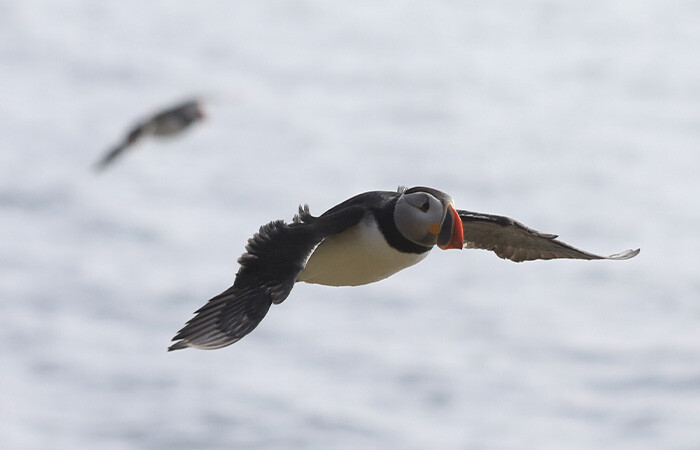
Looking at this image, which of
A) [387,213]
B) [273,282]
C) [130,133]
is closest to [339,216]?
[387,213]

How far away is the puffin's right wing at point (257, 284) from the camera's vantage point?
7.96m

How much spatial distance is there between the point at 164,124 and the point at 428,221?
19.8 feet

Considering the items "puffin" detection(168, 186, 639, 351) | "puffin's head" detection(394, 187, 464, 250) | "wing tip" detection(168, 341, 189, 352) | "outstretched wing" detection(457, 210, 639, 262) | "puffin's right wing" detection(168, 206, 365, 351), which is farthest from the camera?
"outstretched wing" detection(457, 210, 639, 262)

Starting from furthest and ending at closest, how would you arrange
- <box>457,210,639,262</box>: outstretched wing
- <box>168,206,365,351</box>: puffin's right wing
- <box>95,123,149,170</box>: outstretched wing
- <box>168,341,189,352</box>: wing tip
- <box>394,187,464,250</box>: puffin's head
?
<box>95,123,149,170</box>: outstretched wing, <box>457,210,639,262</box>: outstretched wing, <box>394,187,464,250</box>: puffin's head, <box>168,206,365,351</box>: puffin's right wing, <box>168,341,189,352</box>: wing tip

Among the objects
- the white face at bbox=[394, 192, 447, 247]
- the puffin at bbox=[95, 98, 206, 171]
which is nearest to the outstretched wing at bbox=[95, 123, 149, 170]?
the puffin at bbox=[95, 98, 206, 171]

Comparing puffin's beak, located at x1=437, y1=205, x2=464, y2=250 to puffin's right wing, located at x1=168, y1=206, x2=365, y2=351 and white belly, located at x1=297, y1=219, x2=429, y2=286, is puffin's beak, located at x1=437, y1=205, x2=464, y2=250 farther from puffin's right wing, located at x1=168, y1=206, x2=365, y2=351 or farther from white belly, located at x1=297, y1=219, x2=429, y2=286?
puffin's right wing, located at x1=168, y1=206, x2=365, y2=351

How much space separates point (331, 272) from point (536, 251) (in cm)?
180

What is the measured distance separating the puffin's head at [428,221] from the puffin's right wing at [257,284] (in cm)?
50

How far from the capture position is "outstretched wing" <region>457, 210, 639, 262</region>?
10.2 meters

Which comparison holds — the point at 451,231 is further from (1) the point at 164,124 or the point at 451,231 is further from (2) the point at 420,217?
(1) the point at 164,124

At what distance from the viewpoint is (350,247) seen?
30.7 feet

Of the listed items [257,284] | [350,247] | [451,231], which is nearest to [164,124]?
[350,247]

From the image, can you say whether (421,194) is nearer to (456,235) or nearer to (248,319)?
(456,235)

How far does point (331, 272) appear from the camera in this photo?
31.0 feet
